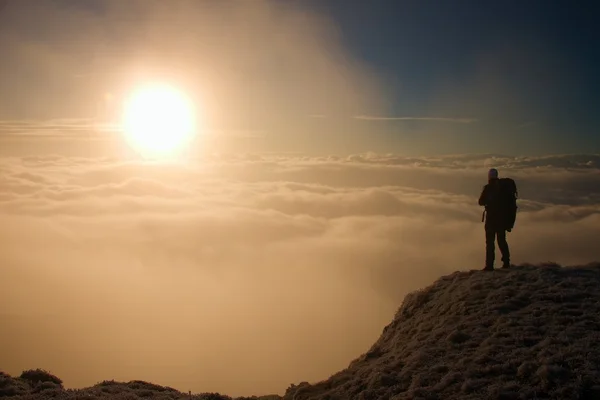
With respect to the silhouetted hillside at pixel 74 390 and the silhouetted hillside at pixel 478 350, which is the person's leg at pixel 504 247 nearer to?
the silhouetted hillside at pixel 478 350

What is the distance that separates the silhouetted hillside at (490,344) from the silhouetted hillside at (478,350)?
26mm

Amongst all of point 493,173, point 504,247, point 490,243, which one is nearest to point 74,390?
point 490,243

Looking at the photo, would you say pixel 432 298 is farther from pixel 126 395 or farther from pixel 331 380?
pixel 126 395

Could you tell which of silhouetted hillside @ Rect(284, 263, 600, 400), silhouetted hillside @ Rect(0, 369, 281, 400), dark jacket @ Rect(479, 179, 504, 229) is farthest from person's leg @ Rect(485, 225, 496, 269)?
silhouetted hillside @ Rect(0, 369, 281, 400)

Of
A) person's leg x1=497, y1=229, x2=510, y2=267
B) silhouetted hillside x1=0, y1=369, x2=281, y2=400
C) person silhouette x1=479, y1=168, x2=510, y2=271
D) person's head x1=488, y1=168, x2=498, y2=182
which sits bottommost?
silhouetted hillside x1=0, y1=369, x2=281, y2=400

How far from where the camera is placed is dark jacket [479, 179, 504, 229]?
1668 centimetres

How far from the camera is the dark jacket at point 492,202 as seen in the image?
54.7 feet

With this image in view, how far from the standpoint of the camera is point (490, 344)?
11594 millimetres

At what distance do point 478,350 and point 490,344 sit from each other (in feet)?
1.33

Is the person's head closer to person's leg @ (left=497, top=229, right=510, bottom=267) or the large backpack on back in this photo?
the large backpack on back

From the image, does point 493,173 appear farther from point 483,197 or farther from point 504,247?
point 504,247

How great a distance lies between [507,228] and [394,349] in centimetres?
646

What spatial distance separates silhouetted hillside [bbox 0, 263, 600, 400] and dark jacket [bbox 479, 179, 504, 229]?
6.54 feet

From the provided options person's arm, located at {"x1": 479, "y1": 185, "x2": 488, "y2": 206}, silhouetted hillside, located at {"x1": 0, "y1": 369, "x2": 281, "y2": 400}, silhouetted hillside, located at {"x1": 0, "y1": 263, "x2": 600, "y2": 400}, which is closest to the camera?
silhouetted hillside, located at {"x1": 0, "y1": 263, "x2": 600, "y2": 400}
